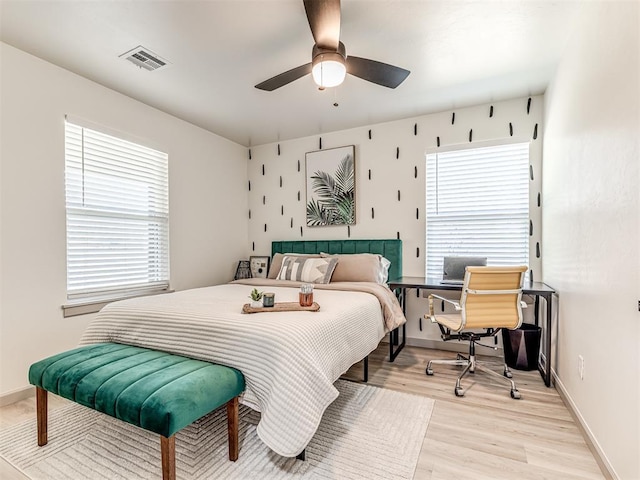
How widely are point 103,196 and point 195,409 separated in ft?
7.88

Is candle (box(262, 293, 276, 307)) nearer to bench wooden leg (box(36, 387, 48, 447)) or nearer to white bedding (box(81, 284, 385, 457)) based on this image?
white bedding (box(81, 284, 385, 457))

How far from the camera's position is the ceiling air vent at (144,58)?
244 centimetres

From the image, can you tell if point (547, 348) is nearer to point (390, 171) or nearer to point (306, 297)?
point (306, 297)

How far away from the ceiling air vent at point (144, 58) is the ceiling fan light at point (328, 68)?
4.38 feet

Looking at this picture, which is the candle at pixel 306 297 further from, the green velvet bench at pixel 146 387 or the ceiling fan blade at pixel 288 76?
the ceiling fan blade at pixel 288 76

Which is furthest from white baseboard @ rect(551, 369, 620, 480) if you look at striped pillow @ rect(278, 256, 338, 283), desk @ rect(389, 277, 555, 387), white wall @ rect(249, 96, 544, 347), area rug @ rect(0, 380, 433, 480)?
striped pillow @ rect(278, 256, 338, 283)

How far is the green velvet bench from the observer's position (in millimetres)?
1421

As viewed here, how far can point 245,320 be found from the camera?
188 centimetres

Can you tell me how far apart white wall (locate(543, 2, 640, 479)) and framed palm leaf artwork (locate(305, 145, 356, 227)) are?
2.11 m

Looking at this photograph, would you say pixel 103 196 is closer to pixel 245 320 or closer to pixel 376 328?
pixel 245 320

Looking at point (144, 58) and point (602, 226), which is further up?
point (144, 58)

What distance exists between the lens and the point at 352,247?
4.02 meters

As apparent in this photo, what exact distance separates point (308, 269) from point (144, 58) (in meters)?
2.32

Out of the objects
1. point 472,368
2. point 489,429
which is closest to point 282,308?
point 489,429
